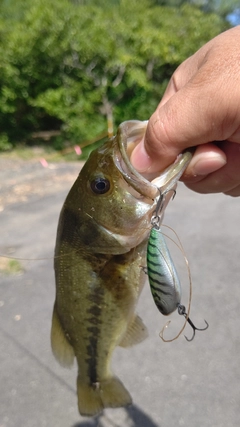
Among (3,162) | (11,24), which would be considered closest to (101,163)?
(3,162)

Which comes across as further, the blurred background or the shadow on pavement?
the blurred background

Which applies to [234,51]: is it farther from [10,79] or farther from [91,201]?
[10,79]

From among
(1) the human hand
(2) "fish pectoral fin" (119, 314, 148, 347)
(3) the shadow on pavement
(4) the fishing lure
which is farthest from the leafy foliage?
(4) the fishing lure

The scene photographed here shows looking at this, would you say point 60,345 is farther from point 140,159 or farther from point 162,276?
point 140,159

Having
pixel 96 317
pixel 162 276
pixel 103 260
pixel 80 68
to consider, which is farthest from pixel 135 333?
pixel 80 68

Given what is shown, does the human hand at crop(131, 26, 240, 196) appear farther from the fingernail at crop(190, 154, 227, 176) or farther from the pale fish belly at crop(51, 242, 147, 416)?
the pale fish belly at crop(51, 242, 147, 416)
